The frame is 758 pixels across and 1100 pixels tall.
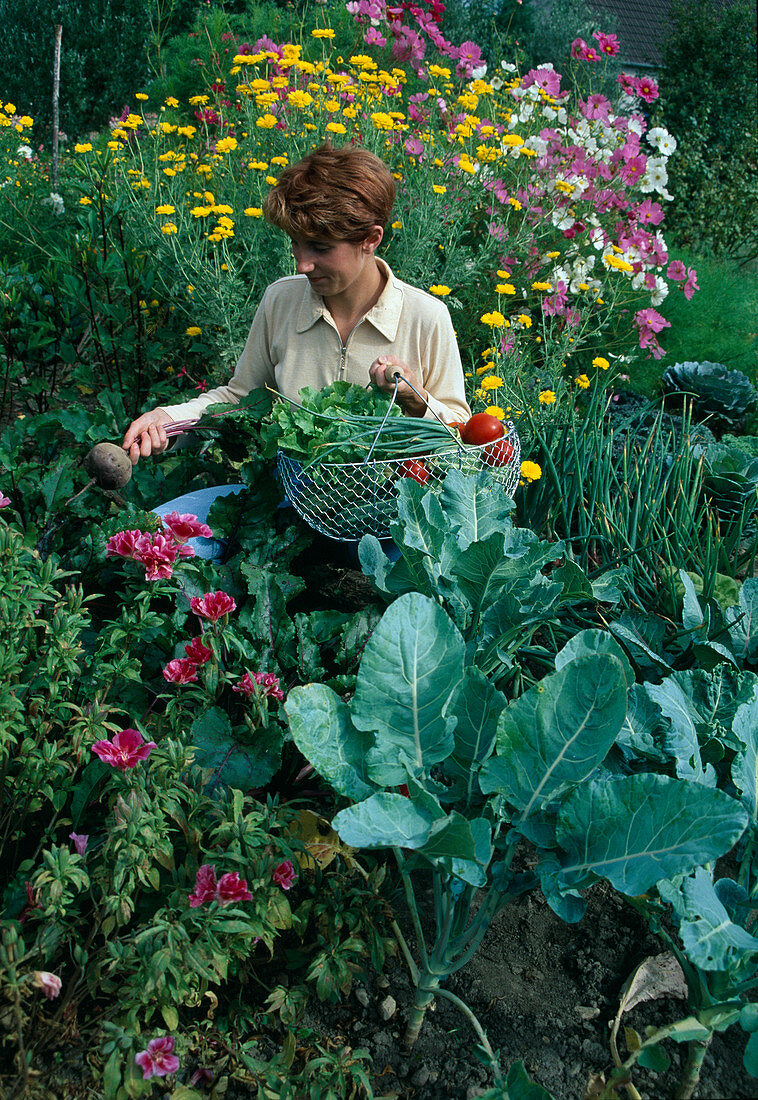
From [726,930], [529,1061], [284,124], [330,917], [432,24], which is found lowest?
[529,1061]

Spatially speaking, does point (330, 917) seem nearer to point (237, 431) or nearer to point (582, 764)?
point (582, 764)

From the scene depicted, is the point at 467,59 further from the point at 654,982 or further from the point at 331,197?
the point at 654,982

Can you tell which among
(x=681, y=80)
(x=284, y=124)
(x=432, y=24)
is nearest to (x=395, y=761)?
(x=284, y=124)

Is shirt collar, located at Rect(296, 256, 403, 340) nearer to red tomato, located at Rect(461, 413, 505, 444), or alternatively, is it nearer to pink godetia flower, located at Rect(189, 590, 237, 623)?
red tomato, located at Rect(461, 413, 505, 444)

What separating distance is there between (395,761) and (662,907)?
0.52m

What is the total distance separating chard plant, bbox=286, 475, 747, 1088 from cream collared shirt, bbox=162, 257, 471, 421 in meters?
1.20

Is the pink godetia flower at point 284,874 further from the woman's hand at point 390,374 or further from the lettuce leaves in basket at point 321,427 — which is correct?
the woman's hand at point 390,374

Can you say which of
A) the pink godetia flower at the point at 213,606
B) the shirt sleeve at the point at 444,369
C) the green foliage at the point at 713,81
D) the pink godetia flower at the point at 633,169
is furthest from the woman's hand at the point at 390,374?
the green foliage at the point at 713,81

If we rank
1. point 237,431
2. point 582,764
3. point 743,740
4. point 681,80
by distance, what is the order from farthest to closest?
1. point 681,80
2. point 237,431
3. point 743,740
4. point 582,764

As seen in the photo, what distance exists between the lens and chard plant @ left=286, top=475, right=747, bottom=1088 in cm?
110

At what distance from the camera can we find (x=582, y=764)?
1.23m

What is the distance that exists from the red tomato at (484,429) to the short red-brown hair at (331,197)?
66cm

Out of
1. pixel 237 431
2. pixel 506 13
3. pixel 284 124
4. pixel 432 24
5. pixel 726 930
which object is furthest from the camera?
pixel 506 13

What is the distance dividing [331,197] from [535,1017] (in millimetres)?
1941
